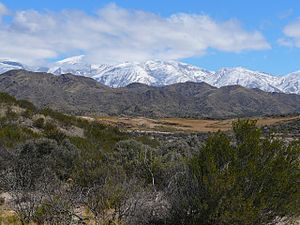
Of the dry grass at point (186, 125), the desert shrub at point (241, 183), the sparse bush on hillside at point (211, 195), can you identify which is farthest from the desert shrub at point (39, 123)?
the dry grass at point (186, 125)

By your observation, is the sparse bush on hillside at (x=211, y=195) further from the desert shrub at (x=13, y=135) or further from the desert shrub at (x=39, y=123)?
the desert shrub at (x=39, y=123)

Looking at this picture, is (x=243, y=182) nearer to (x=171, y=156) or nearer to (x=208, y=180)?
(x=208, y=180)

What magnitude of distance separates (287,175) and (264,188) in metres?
0.49

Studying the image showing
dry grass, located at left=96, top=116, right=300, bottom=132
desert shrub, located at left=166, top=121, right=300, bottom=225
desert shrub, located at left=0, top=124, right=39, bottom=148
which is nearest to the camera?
desert shrub, located at left=166, top=121, right=300, bottom=225

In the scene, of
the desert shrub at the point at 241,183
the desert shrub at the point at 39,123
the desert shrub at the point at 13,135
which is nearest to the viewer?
the desert shrub at the point at 241,183

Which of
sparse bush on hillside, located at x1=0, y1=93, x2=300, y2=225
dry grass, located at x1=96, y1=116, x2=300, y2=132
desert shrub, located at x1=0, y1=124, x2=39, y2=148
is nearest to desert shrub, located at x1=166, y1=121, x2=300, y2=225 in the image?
sparse bush on hillside, located at x1=0, y1=93, x2=300, y2=225

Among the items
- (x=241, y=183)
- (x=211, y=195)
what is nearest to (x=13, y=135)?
(x=211, y=195)

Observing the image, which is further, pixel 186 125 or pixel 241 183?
pixel 186 125

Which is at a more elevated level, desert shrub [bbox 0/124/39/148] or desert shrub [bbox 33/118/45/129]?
desert shrub [bbox 33/118/45/129]

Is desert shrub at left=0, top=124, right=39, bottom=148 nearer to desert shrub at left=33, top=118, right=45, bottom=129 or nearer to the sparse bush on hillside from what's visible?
desert shrub at left=33, top=118, right=45, bottom=129

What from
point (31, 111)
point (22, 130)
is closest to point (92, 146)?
point (22, 130)

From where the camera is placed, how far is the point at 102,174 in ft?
41.4

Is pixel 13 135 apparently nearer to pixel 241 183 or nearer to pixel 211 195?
pixel 211 195

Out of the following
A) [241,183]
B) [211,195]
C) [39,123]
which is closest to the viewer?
[211,195]
